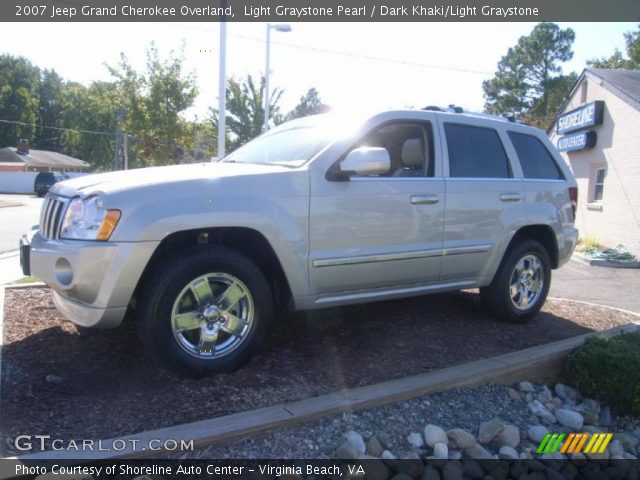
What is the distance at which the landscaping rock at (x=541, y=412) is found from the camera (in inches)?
157

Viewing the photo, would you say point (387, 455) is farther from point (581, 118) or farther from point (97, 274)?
point (581, 118)

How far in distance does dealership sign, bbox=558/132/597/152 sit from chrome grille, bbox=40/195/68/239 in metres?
14.2

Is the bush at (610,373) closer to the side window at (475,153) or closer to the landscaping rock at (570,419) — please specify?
the landscaping rock at (570,419)

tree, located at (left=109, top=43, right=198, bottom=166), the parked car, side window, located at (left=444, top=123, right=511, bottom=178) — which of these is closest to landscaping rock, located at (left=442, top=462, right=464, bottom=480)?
side window, located at (left=444, top=123, right=511, bottom=178)

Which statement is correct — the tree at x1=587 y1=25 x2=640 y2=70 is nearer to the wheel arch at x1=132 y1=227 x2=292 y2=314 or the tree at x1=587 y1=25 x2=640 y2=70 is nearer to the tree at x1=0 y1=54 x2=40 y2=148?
the wheel arch at x1=132 y1=227 x2=292 y2=314

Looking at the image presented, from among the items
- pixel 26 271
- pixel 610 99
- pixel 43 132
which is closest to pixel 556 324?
pixel 26 271

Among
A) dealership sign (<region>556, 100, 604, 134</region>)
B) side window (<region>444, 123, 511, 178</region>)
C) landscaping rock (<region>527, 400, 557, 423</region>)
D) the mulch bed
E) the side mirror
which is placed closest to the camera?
the mulch bed

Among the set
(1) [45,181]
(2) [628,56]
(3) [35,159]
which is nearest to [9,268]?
(1) [45,181]

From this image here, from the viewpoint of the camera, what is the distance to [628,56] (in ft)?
124

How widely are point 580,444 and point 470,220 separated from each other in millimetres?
1959

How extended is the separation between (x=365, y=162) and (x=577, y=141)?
1320 centimetres

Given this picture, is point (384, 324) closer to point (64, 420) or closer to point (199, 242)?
point (199, 242)

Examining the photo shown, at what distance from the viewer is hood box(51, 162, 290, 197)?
3.37 meters
